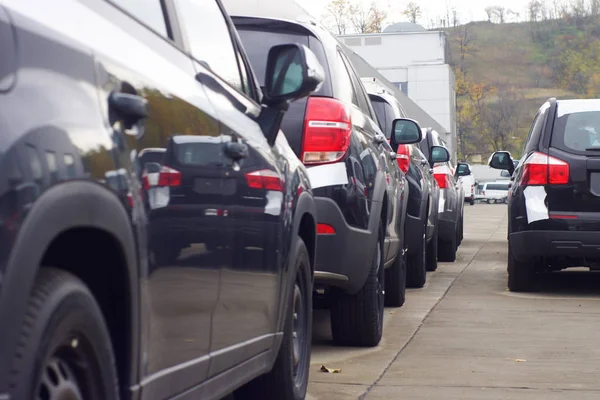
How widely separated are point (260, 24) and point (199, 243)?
129 inches

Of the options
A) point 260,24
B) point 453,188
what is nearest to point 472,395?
point 260,24

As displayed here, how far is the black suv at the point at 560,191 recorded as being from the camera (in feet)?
31.2

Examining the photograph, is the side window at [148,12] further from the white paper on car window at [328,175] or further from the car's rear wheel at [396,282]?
the car's rear wheel at [396,282]

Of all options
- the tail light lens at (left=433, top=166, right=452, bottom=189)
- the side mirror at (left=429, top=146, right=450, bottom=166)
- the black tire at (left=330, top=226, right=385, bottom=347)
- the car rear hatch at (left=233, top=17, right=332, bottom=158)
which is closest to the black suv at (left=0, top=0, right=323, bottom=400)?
the car rear hatch at (left=233, top=17, right=332, bottom=158)

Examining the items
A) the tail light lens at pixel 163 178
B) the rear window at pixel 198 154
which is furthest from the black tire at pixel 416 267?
the tail light lens at pixel 163 178

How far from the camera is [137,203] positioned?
2.75 metres

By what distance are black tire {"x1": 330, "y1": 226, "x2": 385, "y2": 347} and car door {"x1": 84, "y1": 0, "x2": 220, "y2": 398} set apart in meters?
3.40

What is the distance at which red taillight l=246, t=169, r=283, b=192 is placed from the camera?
3982 mm

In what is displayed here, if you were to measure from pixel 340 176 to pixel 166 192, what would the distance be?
3.25m

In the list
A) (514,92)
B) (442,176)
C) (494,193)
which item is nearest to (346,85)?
(442,176)

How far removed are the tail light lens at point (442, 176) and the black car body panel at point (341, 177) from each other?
814 cm

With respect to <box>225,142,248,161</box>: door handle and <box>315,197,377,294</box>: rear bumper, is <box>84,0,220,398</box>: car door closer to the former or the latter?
<box>225,142,248,161</box>: door handle

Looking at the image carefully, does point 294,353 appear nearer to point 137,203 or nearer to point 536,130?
point 137,203

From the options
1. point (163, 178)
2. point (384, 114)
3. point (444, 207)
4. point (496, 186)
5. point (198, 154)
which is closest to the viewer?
point (163, 178)
